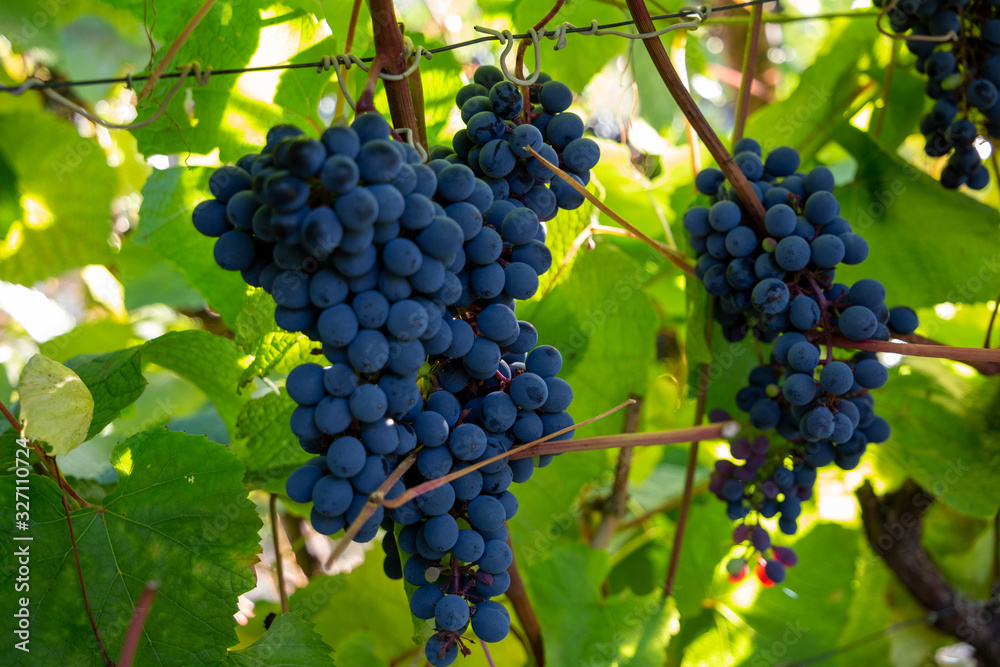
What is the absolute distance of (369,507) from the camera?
0.48 metres

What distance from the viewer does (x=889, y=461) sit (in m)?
1.13

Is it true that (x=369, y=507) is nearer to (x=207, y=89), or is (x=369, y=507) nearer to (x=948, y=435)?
(x=207, y=89)

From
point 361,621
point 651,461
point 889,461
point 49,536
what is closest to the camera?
point 49,536

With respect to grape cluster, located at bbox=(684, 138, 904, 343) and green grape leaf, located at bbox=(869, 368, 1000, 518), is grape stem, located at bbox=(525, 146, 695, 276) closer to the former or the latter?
grape cluster, located at bbox=(684, 138, 904, 343)

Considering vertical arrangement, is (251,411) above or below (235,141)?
below

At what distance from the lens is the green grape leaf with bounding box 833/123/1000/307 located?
0.98 meters

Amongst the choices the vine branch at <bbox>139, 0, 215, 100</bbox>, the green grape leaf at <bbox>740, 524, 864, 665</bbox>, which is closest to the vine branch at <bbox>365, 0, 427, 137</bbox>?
the vine branch at <bbox>139, 0, 215, 100</bbox>

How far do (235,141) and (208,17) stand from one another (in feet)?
0.44

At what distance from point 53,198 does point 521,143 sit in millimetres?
1209

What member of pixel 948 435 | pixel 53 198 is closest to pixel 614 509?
pixel 948 435

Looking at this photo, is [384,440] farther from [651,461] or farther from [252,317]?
[651,461]

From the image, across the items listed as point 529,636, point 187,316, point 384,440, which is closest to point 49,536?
point 384,440

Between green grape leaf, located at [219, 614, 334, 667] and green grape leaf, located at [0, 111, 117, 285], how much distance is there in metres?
1.01

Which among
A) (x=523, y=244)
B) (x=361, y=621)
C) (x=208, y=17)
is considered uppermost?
(x=208, y=17)
